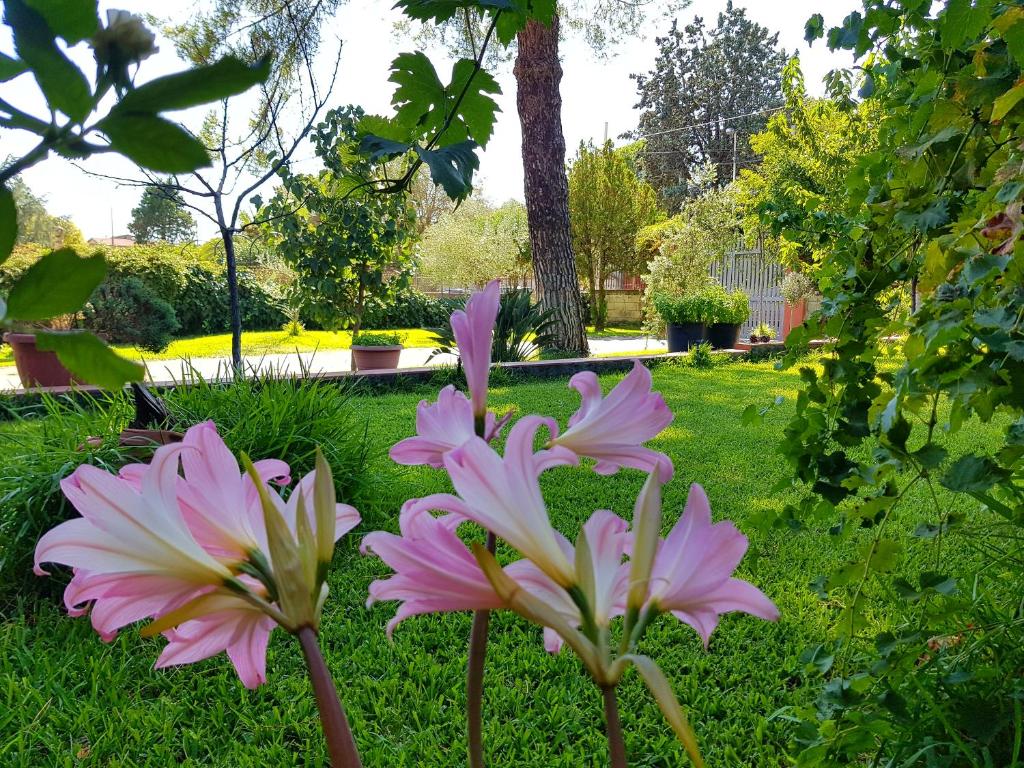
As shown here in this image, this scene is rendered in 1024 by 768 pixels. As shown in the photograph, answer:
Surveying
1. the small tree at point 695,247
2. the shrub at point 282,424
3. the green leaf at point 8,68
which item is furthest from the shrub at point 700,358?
the green leaf at point 8,68

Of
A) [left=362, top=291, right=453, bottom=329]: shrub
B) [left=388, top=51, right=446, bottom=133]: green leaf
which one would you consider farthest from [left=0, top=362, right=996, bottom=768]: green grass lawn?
[left=362, top=291, right=453, bottom=329]: shrub

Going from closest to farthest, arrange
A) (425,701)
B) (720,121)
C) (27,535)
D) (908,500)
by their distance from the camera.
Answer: (425,701), (27,535), (908,500), (720,121)

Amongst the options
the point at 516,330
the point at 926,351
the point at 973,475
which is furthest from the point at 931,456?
the point at 516,330

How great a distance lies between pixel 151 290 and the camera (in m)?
12.1

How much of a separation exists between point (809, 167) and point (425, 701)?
1063 cm

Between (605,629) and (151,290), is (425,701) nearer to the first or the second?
(605,629)

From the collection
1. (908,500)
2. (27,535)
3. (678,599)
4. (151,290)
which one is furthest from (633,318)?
(678,599)

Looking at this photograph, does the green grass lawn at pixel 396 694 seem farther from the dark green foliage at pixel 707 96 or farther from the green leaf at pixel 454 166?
the dark green foliage at pixel 707 96

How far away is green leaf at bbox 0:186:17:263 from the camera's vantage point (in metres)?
0.20

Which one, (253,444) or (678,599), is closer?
Answer: (678,599)

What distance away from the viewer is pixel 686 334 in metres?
9.61

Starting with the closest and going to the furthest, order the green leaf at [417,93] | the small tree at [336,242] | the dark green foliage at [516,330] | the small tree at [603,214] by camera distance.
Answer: the green leaf at [417,93], the dark green foliage at [516,330], the small tree at [336,242], the small tree at [603,214]

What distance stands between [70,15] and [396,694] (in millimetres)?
1746

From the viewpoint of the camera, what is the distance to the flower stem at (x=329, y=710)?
→ 0.27 metres
